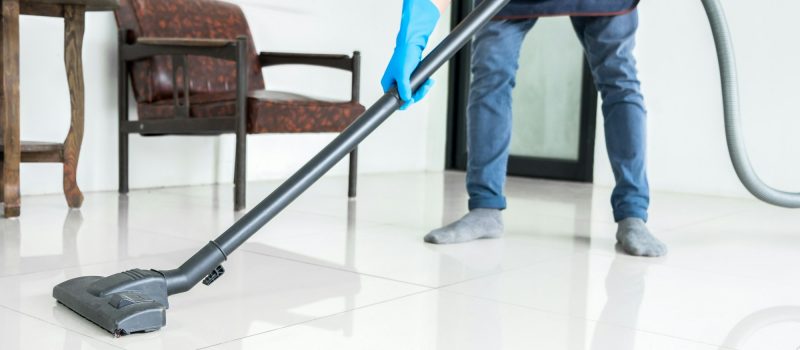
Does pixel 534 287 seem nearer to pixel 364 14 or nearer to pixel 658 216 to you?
pixel 658 216

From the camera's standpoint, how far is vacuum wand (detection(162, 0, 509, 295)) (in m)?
1.20

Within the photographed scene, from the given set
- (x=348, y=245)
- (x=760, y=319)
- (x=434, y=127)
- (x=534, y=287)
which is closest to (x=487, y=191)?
(x=348, y=245)

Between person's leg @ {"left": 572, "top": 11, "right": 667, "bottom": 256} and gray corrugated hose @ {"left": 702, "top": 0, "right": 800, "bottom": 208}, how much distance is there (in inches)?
7.6

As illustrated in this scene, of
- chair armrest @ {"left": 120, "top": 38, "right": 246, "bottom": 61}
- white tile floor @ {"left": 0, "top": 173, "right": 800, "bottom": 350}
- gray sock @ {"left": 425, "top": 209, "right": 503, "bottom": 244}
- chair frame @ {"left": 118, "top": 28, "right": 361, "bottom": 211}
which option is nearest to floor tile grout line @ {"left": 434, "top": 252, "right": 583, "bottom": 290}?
white tile floor @ {"left": 0, "top": 173, "right": 800, "bottom": 350}

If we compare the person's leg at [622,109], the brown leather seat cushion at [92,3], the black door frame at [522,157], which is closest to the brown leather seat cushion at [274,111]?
the brown leather seat cushion at [92,3]

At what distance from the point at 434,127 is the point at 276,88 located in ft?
3.94

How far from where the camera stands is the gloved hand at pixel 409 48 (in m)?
1.25

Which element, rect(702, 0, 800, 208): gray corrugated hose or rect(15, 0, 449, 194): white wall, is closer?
rect(702, 0, 800, 208): gray corrugated hose

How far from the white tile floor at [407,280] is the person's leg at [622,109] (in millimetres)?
107

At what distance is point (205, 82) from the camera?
290 centimetres

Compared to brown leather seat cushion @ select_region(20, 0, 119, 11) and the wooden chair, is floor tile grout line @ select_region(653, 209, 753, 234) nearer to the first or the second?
the wooden chair

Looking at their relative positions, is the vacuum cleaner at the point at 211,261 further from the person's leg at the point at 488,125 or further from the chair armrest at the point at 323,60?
the chair armrest at the point at 323,60

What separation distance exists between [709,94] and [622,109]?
1.74m

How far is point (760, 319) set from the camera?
1348 mm
